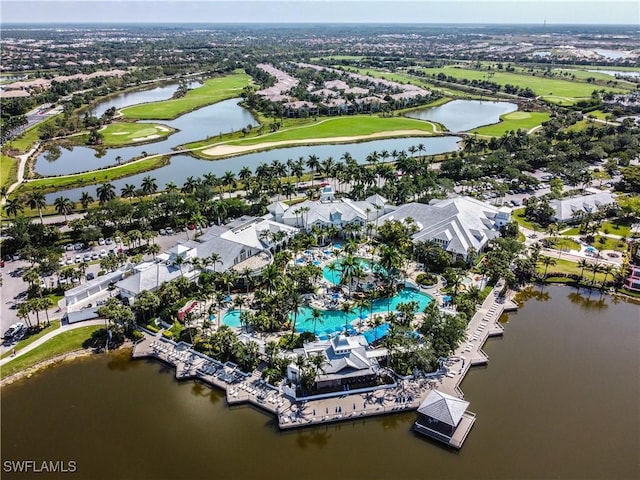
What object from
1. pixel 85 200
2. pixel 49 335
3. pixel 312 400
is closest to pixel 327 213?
pixel 312 400

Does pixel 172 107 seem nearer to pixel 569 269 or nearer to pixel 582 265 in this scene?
pixel 569 269

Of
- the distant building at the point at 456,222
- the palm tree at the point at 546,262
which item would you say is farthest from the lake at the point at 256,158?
the palm tree at the point at 546,262

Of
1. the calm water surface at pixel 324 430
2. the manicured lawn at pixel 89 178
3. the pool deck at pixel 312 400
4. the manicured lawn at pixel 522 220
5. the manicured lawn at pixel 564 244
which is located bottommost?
the calm water surface at pixel 324 430

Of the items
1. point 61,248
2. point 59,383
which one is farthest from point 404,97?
point 59,383

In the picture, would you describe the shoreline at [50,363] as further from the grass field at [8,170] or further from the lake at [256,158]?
the grass field at [8,170]

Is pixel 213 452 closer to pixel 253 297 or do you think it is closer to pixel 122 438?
pixel 122 438
